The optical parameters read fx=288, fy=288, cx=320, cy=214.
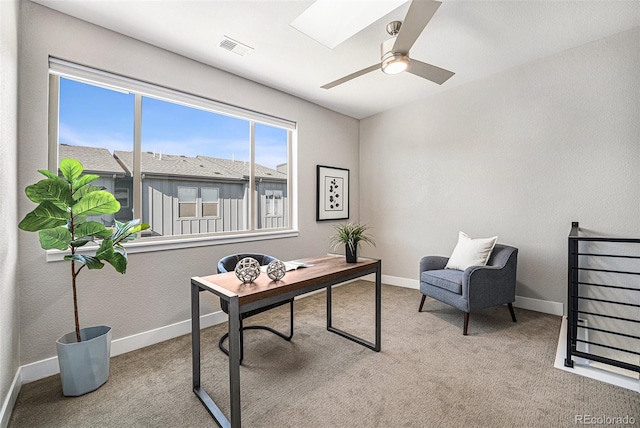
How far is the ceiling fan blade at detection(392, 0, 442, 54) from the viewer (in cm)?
156

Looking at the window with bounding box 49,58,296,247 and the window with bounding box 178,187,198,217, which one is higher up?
the window with bounding box 49,58,296,247

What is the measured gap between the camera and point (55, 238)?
177 cm

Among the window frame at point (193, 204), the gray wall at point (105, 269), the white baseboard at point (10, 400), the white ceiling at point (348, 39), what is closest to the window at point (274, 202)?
the gray wall at point (105, 269)

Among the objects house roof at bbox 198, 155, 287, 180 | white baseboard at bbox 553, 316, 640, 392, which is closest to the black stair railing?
white baseboard at bbox 553, 316, 640, 392

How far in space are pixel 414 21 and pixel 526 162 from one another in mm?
2366

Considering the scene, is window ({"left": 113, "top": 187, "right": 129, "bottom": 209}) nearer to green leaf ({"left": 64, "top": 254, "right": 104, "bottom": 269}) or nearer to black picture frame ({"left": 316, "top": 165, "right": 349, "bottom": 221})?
green leaf ({"left": 64, "top": 254, "right": 104, "bottom": 269})

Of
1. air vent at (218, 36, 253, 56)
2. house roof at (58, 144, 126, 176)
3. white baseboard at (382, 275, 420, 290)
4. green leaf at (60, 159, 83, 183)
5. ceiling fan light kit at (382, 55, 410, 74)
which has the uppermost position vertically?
air vent at (218, 36, 253, 56)

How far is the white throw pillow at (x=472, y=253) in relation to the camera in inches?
118

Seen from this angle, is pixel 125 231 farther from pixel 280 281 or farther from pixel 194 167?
pixel 194 167

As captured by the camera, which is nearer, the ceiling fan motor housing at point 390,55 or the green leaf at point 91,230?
the green leaf at point 91,230

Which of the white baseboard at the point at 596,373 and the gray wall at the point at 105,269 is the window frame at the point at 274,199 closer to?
the gray wall at the point at 105,269

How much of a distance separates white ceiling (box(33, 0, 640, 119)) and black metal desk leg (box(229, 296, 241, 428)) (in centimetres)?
212

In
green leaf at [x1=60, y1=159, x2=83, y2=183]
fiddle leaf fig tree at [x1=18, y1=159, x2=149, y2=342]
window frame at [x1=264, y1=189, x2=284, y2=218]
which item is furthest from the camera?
window frame at [x1=264, y1=189, x2=284, y2=218]

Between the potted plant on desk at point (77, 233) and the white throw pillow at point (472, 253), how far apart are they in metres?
3.00
